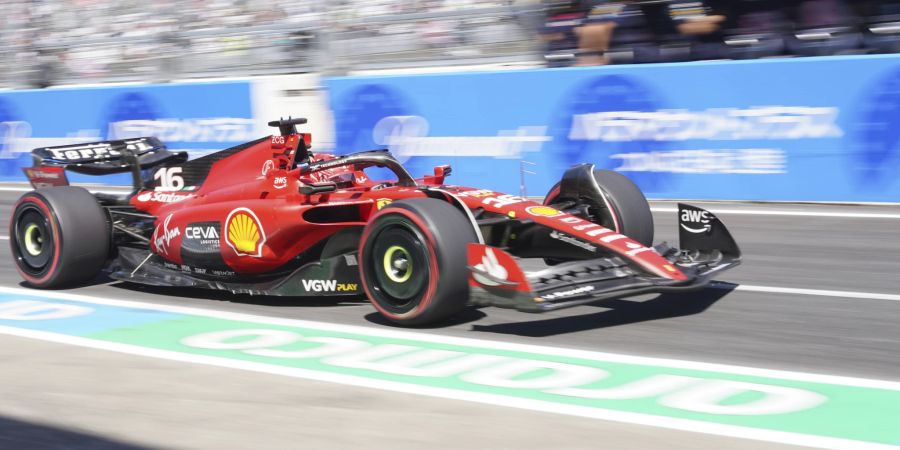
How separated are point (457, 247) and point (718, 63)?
5.60 m

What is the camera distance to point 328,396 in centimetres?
439

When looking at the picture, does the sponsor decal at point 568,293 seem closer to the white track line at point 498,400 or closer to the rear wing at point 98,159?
the white track line at point 498,400

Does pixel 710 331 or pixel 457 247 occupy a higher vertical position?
pixel 457 247

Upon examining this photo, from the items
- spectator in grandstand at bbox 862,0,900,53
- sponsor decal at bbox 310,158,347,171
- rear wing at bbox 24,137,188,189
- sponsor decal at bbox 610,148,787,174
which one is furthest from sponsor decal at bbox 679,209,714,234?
spectator in grandstand at bbox 862,0,900,53

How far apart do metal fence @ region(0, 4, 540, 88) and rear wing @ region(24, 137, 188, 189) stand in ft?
16.3

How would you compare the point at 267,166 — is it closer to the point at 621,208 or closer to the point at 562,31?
the point at 621,208

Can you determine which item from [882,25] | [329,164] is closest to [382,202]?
[329,164]

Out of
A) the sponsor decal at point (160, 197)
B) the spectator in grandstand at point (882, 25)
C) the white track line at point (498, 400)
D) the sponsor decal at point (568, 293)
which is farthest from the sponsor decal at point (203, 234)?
the spectator in grandstand at point (882, 25)

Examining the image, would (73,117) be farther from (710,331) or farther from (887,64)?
(710,331)

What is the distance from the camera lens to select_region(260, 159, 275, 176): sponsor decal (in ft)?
21.8

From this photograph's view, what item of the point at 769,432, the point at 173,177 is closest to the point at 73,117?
the point at 173,177

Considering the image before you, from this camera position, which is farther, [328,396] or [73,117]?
[73,117]

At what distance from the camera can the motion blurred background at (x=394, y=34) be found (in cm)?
977

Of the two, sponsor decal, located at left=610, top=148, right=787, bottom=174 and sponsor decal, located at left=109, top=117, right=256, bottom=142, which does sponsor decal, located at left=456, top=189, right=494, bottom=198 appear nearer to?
sponsor decal, located at left=610, top=148, right=787, bottom=174
